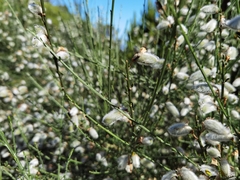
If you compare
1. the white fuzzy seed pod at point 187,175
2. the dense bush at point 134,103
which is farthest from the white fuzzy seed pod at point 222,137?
the white fuzzy seed pod at point 187,175

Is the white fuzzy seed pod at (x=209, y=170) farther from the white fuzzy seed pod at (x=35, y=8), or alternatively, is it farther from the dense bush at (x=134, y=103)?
the white fuzzy seed pod at (x=35, y=8)

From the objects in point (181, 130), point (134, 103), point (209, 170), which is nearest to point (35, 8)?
point (181, 130)

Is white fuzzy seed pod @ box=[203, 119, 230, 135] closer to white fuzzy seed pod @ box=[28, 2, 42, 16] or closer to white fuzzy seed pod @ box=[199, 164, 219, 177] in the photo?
white fuzzy seed pod @ box=[199, 164, 219, 177]

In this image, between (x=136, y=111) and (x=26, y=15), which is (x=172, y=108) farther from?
(x=26, y=15)

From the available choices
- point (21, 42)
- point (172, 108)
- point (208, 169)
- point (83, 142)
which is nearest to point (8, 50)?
point (21, 42)

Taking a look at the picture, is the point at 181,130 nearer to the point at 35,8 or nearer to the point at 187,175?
the point at 187,175

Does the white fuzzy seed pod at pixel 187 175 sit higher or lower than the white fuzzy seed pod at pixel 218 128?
lower

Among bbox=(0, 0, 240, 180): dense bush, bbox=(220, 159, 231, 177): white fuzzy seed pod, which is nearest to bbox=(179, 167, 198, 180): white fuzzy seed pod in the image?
bbox=(0, 0, 240, 180): dense bush

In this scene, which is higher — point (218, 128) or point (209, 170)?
point (218, 128)

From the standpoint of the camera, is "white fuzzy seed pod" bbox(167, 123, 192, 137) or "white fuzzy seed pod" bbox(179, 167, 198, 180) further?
"white fuzzy seed pod" bbox(167, 123, 192, 137)
